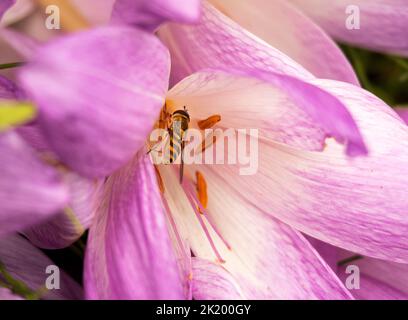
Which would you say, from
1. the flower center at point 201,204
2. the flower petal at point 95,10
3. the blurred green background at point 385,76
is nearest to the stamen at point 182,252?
the flower center at point 201,204

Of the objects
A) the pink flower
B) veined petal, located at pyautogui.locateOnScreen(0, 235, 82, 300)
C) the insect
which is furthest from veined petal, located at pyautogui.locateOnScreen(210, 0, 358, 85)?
veined petal, located at pyautogui.locateOnScreen(0, 235, 82, 300)

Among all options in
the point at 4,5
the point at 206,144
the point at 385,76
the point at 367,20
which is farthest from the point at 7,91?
the point at 385,76

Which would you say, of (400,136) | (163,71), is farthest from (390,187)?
(163,71)

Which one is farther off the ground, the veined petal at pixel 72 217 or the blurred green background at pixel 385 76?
the blurred green background at pixel 385 76

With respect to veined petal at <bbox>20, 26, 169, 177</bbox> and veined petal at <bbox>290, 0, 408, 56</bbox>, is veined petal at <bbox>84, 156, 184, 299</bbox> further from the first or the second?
veined petal at <bbox>290, 0, 408, 56</bbox>

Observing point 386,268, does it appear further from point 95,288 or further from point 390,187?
point 95,288

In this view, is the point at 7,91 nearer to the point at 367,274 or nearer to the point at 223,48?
the point at 223,48

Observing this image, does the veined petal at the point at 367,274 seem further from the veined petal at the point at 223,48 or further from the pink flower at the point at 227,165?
the veined petal at the point at 223,48
